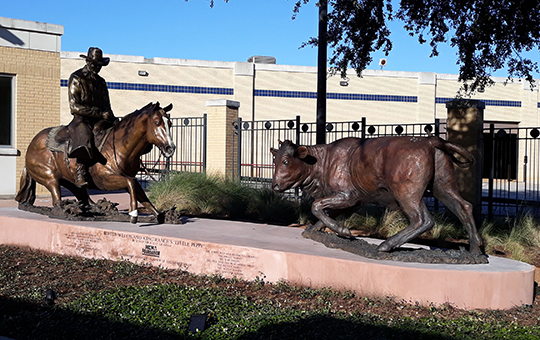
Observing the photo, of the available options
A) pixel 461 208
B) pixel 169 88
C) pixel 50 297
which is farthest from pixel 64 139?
pixel 169 88

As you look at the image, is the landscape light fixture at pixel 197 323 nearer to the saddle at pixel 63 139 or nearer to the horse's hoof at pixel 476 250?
the horse's hoof at pixel 476 250

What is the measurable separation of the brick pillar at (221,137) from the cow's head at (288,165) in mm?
11044

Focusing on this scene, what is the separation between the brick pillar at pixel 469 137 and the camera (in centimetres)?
1109

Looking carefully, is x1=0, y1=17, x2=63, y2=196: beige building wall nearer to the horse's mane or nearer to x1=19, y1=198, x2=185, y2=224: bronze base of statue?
x1=19, y1=198, x2=185, y2=224: bronze base of statue

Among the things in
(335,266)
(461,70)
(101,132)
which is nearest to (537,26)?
(461,70)

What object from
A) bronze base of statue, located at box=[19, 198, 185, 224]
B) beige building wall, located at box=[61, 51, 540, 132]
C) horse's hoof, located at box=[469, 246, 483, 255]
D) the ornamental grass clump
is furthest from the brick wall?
horse's hoof, located at box=[469, 246, 483, 255]

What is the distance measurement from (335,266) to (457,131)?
22.5 ft

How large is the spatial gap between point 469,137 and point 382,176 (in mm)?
6133

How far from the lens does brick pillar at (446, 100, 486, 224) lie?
11.1 m

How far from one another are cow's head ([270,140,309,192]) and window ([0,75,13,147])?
12.0 meters

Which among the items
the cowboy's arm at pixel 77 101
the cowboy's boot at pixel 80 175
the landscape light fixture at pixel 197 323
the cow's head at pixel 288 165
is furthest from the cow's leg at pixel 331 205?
→ the cowboy's arm at pixel 77 101

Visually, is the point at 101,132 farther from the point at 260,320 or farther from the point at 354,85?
the point at 354,85

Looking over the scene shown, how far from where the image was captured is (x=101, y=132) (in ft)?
26.9

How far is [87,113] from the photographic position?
317 inches
